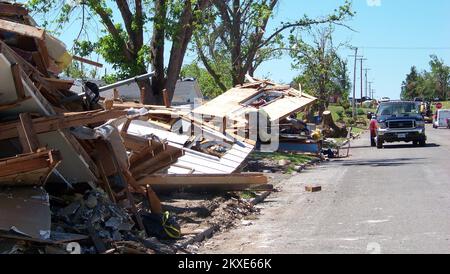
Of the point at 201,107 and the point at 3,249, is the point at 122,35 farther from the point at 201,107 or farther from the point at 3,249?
the point at 3,249

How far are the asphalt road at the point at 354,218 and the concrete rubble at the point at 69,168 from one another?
0.90m

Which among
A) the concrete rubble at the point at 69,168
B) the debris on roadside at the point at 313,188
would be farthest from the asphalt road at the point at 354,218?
the concrete rubble at the point at 69,168

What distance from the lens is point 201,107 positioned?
22.6 metres

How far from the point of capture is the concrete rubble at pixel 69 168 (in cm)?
722

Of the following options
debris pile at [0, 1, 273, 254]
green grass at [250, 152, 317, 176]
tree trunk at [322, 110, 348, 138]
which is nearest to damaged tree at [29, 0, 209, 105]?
green grass at [250, 152, 317, 176]

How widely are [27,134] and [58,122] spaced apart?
2.22 feet

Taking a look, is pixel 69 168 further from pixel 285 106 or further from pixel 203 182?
pixel 285 106

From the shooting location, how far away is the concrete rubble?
7.22 metres

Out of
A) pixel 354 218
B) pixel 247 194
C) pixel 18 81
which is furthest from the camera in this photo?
pixel 247 194

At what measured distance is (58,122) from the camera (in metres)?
8.12

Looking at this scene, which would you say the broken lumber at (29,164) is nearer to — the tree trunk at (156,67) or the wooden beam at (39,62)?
the wooden beam at (39,62)

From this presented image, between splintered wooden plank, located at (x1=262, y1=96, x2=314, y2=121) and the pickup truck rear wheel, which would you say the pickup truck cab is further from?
splintered wooden plank, located at (x1=262, y1=96, x2=314, y2=121)

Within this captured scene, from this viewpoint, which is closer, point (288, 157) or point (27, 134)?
point (27, 134)

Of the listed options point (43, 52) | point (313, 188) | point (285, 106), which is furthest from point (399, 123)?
point (43, 52)
